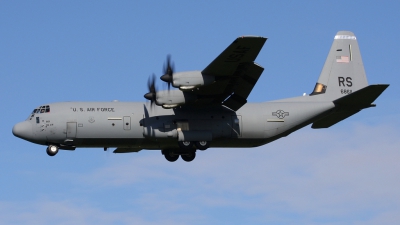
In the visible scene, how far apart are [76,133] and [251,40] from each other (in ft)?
27.9

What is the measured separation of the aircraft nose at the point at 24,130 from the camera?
30016 millimetres

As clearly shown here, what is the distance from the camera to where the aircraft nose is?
30016 millimetres

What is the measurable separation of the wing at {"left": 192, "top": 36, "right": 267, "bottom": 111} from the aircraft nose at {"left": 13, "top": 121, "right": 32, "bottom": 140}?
6.95 meters

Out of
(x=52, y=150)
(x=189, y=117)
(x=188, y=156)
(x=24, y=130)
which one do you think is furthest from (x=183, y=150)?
(x=24, y=130)

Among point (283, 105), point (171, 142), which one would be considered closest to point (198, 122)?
point (171, 142)

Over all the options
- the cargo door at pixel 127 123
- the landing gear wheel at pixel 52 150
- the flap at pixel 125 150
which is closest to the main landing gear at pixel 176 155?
the flap at pixel 125 150

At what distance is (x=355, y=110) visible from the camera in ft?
105

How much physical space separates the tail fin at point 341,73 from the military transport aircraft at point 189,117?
977 millimetres

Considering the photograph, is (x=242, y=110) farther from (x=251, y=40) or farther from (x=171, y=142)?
(x=251, y=40)

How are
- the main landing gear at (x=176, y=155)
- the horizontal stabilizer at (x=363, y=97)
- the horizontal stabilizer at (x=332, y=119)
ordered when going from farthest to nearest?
the main landing gear at (x=176, y=155) → the horizontal stabilizer at (x=332, y=119) → the horizontal stabilizer at (x=363, y=97)

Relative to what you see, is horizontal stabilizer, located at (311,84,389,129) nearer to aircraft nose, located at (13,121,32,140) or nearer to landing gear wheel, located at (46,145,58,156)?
landing gear wheel, located at (46,145,58,156)

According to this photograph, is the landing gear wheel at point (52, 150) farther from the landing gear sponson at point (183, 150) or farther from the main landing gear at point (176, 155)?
the main landing gear at point (176, 155)

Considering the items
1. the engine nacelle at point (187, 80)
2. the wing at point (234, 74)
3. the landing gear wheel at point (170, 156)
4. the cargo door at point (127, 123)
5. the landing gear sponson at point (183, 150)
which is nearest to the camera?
the wing at point (234, 74)

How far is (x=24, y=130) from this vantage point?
30031 millimetres
